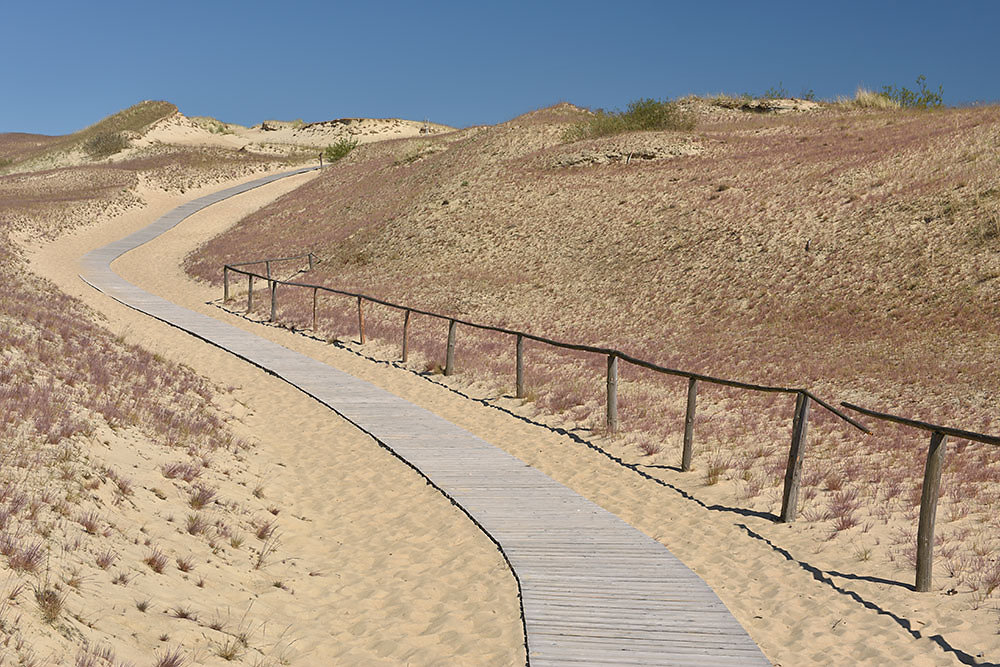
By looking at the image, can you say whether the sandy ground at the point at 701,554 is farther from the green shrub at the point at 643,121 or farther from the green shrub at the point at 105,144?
the green shrub at the point at 105,144

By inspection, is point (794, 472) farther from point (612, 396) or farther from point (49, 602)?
point (49, 602)

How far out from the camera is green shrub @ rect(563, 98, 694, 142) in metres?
49.2

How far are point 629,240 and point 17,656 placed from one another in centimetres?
3116

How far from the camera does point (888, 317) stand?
75.3 feet

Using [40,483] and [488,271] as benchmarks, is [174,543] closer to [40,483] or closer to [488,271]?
[40,483]

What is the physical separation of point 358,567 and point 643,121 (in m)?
44.8

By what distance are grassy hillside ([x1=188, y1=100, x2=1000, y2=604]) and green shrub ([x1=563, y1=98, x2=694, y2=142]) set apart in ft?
6.34

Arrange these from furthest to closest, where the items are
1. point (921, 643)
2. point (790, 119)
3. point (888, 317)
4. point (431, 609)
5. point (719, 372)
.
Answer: point (790, 119) < point (888, 317) < point (719, 372) < point (431, 609) < point (921, 643)

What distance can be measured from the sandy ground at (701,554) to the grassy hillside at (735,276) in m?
0.73

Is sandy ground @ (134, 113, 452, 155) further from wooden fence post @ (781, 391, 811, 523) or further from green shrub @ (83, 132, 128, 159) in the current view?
wooden fence post @ (781, 391, 811, 523)

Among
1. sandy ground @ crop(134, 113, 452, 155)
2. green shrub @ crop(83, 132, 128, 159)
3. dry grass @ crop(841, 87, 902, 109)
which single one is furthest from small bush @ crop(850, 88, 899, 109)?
green shrub @ crop(83, 132, 128, 159)

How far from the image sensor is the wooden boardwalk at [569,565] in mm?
6527

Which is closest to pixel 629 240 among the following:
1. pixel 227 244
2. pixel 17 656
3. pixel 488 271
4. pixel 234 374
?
pixel 488 271

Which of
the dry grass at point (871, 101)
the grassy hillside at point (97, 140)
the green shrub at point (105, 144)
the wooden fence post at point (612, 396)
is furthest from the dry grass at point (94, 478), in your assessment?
the grassy hillside at point (97, 140)
